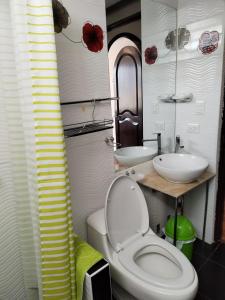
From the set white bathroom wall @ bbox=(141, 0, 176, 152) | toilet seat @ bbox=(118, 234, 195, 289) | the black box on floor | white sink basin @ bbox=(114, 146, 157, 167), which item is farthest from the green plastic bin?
the black box on floor

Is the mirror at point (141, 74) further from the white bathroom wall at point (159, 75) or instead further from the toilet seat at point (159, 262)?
the toilet seat at point (159, 262)

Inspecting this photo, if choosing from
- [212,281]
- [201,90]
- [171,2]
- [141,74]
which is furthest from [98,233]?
[171,2]

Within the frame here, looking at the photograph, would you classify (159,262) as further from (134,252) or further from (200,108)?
(200,108)

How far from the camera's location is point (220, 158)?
6.50ft

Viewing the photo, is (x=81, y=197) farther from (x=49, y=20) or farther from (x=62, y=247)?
(x=49, y=20)

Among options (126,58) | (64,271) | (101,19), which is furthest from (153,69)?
(64,271)

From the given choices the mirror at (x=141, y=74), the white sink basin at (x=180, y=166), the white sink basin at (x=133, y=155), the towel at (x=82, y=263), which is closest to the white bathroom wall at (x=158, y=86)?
the mirror at (x=141, y=74)

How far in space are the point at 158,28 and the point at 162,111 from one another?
2.46ft

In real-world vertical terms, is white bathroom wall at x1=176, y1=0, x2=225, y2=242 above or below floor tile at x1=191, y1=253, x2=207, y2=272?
above

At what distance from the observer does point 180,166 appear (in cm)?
202

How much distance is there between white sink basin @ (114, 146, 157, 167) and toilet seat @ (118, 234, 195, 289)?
586 mm

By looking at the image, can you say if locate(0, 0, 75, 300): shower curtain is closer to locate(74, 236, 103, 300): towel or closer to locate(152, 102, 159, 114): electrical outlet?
locate(74, 236, 103, 300): towel

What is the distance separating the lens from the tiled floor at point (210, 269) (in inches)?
64.5

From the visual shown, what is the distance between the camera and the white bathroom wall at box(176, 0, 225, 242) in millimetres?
1791
